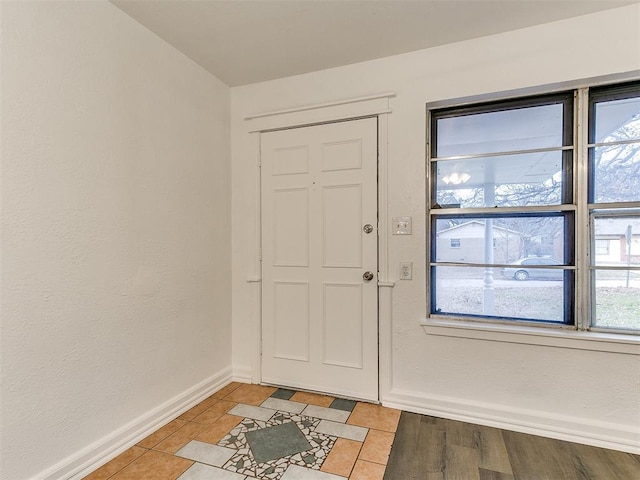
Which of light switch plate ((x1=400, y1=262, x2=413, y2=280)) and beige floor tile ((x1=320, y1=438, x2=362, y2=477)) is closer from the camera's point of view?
beige floor tile ((x1=320, y1=438, x2=362, y2=477))

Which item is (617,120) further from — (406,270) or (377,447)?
(377,447)

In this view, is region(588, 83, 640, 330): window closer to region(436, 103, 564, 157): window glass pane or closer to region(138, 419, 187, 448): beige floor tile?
region(436, 103, 564, 157): window glass pane

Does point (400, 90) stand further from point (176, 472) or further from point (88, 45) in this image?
point (176, 472)

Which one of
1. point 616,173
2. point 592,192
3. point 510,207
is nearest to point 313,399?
point 510,207

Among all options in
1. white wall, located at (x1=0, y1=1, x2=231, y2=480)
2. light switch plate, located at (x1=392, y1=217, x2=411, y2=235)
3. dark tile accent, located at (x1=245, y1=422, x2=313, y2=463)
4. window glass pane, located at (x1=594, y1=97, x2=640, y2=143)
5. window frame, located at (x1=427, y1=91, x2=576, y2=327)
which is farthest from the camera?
light switch plate, located at (x1=392, y1=217, x2=411, y2=235)

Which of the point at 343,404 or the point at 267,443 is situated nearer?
the point at 267,443

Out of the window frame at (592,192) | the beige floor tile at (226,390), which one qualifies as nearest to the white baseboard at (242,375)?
the beige floor tile at (226,390)

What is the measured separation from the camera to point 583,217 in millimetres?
2023

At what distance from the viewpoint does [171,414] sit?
222 centimetres

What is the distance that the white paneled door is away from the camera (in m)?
2.46

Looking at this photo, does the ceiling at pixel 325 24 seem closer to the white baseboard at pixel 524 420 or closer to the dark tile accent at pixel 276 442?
the white baseboard at pixel 524 420

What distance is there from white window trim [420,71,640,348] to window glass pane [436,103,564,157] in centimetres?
11

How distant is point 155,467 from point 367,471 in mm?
1111

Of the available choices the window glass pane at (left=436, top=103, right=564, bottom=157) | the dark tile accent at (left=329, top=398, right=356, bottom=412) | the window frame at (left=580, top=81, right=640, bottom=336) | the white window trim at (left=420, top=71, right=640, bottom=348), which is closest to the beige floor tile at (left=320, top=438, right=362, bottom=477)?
the dark tile accent at (left=329, top=398, right=356, bottom=412)
